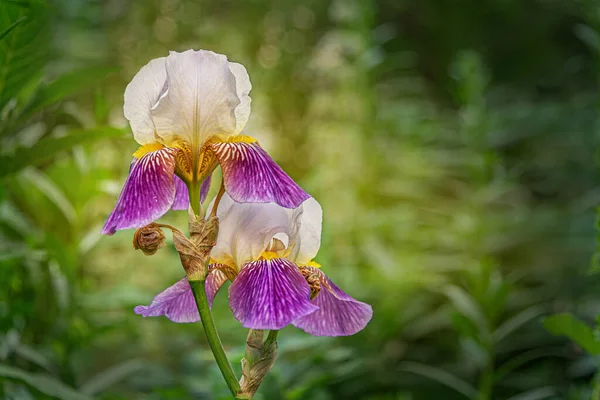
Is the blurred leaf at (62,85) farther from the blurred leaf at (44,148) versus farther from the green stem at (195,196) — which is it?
the green stem at (195,196)

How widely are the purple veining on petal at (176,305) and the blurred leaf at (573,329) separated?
0.44 meters

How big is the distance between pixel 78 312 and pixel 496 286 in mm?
752

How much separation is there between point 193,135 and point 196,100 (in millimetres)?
29

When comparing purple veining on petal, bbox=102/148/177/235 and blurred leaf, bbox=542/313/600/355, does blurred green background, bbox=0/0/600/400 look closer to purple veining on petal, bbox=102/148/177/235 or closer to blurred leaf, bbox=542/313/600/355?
blurred leaf, bbox=542/313/600/355

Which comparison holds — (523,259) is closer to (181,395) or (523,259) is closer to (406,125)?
(406,125)

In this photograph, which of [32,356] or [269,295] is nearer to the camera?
[269,295]

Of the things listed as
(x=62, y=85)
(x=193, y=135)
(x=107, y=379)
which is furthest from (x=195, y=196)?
(x=107, y=379)

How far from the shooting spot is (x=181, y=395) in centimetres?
93

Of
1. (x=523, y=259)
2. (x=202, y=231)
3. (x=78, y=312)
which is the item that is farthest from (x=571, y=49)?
(x=202, y=231)

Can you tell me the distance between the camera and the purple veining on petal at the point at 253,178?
0.49 m

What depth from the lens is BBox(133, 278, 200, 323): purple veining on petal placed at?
0.55 meters

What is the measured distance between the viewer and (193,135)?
0.53 m

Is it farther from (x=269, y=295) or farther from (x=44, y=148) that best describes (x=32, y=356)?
(x=269, y=295)

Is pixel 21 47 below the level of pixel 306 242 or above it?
above
